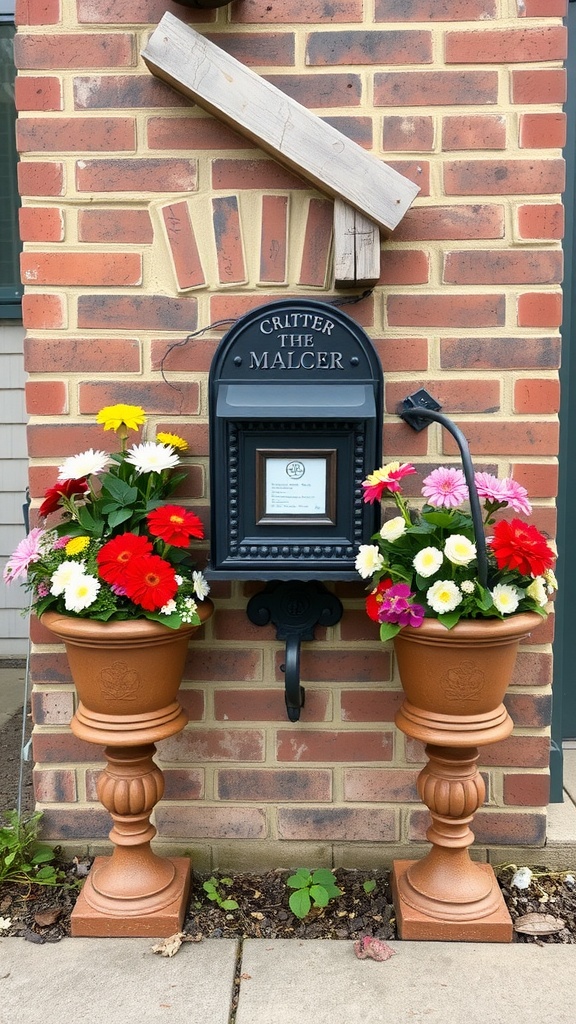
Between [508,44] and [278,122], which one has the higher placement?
[508,44]

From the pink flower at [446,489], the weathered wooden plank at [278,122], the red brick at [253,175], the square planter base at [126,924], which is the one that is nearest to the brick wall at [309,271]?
the red brick at [253,175]

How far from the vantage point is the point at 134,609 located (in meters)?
1.75

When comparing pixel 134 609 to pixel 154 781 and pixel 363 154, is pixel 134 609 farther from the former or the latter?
pixel 363 154

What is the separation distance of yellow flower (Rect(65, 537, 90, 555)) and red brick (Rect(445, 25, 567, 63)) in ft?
4.65

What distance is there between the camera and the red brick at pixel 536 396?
6.51 ft

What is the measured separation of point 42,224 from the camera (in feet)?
6.48

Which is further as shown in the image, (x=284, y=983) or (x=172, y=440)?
(x=172, y=440)

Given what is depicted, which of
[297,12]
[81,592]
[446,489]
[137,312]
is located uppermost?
[297,12]

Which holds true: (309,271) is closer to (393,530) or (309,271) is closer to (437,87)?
(437,87)

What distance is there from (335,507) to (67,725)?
942mm

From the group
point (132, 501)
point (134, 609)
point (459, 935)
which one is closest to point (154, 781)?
point (134, 609)

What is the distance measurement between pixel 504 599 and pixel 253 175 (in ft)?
3.79

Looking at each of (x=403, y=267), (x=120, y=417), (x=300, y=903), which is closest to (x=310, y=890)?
(x=300, y=903)

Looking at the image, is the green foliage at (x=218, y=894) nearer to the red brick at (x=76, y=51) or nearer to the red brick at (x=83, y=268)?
the red brick at (x=83, y=268)
